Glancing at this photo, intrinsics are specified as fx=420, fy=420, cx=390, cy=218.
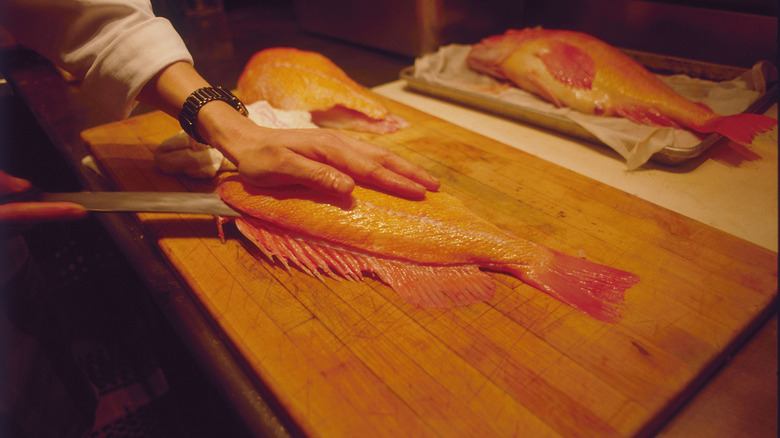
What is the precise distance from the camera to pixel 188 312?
112 cm

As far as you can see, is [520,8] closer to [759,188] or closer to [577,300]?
[759,188]

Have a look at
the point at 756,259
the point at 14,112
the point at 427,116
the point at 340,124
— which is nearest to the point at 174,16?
the point at 14,112

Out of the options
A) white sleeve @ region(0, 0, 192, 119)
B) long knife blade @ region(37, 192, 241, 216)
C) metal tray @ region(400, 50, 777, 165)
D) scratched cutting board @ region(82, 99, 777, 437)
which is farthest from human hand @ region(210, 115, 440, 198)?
metal tray @ region(400, 50, 777, 165)

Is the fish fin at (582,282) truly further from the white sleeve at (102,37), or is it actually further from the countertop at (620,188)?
the white sleeve at (102,37)

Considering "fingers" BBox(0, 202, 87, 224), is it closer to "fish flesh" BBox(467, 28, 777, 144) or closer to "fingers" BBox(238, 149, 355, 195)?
"fingers" BBox(238, 149, 355, 195)

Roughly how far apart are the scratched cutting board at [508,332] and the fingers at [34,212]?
0.25 metres

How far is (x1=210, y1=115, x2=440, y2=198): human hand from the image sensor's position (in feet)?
3.98

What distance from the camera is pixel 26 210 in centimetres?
101

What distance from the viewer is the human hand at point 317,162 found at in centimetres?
121

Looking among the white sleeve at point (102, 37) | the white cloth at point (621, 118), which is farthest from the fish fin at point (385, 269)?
the white cloth at point (621, 118)

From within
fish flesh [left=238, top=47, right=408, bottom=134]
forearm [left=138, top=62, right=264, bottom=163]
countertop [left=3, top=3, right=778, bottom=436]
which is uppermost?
forearm [left=138, top=62, right=264, bottom=163]

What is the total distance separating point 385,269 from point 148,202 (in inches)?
29.8

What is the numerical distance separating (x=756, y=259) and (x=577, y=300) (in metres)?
0.55

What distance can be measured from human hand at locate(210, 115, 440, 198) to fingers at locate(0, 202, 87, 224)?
455 mm
